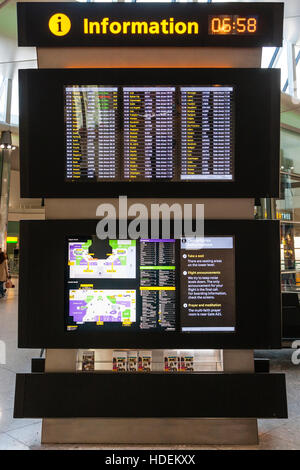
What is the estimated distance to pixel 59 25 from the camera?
10.7 feet

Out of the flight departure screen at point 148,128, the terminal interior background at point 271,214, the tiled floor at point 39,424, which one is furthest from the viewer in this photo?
the terminal interior background at point 271,214

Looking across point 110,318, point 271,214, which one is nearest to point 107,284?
point 110,318

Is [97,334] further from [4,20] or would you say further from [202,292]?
[4,20]

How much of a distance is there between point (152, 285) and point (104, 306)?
1.41ft

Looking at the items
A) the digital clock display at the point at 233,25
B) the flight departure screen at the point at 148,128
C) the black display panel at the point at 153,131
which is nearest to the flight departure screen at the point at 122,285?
the black display panel at the point at 153,131

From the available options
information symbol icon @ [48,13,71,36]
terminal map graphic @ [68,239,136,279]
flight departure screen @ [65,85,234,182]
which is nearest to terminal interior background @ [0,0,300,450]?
flight departure screen @ [65,85,234,182]

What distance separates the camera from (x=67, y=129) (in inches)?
126

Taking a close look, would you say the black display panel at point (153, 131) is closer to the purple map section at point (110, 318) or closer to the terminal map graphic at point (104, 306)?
the terminal map graphic at point (104, 306)

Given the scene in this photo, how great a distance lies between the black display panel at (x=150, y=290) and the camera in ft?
10.5

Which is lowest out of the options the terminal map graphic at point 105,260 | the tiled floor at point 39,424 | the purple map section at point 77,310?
the tiled floor at point 39,424

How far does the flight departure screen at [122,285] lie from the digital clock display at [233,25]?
181 cm

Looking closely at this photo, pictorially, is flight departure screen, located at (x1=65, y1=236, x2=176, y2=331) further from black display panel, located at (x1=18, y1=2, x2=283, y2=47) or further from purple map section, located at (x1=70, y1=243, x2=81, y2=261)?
black display panel, located at (x1=18, y1=2, x2=283, y2=47)
